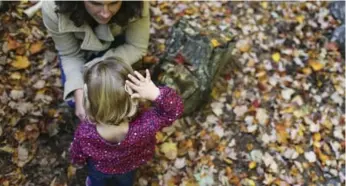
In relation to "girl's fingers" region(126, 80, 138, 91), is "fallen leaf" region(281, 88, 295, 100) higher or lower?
lower

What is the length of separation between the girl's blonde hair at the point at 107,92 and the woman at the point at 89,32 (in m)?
0.47

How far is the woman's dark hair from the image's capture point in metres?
2.55

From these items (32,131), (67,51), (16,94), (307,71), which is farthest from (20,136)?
(307,71)

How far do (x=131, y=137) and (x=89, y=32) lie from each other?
94 centimetres

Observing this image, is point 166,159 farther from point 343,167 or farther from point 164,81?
point 343,167

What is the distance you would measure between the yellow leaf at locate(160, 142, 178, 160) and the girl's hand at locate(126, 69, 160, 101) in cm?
138

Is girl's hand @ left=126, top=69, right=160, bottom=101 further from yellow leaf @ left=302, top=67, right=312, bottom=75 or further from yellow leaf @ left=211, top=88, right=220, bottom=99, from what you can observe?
yellow leaf @ left=302, top=67, right=312, bottom=75

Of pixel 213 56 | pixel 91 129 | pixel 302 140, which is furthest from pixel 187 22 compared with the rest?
pixel 91 129

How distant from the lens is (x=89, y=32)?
2.85 metres

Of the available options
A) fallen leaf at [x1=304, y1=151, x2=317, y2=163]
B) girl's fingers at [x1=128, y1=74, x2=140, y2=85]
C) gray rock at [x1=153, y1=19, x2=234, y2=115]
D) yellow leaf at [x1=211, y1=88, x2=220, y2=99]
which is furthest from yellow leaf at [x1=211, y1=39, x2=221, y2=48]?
girl's fingers at [x1=128, y1=74, x2=140, y2=85]

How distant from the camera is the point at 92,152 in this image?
243 centimetres

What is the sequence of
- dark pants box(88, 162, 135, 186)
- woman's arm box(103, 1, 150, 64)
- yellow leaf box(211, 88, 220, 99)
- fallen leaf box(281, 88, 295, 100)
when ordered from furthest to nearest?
fallen leaf box(281, 88, 295, 100)
yellow leaf box(211, 88, 220, 99)
woman's arm box(103, 1, 150, 64)
dark pants box(88, 162, 135, 186)

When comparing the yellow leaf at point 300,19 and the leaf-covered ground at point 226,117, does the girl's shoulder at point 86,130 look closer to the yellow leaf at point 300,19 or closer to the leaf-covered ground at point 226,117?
the leaf-covered ground at point 226,117

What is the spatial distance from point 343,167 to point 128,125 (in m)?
2.42
